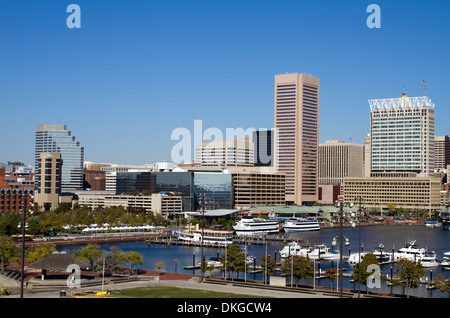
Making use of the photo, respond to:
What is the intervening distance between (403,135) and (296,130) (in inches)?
1146

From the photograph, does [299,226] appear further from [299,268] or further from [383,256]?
[299,268]

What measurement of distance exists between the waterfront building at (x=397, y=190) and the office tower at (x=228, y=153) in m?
39.4

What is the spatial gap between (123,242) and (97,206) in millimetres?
57063

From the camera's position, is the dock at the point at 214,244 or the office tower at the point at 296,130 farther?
the office tower at the point at 296,130

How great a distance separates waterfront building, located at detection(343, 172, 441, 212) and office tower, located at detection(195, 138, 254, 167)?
39358mm

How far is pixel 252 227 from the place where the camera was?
90.1 meters

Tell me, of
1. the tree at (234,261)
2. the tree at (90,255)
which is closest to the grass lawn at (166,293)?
the tree at (234,261)

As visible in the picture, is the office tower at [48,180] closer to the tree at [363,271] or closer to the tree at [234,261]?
the tree at [234,261]

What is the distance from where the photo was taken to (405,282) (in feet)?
124

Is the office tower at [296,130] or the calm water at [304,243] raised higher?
the office tower at [296,130]

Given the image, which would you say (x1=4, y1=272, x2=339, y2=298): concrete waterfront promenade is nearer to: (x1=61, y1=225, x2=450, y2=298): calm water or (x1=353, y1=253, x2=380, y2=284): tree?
(x1=353, y1=253, x2=380, y2=284): tree

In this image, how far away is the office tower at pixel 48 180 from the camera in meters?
115
